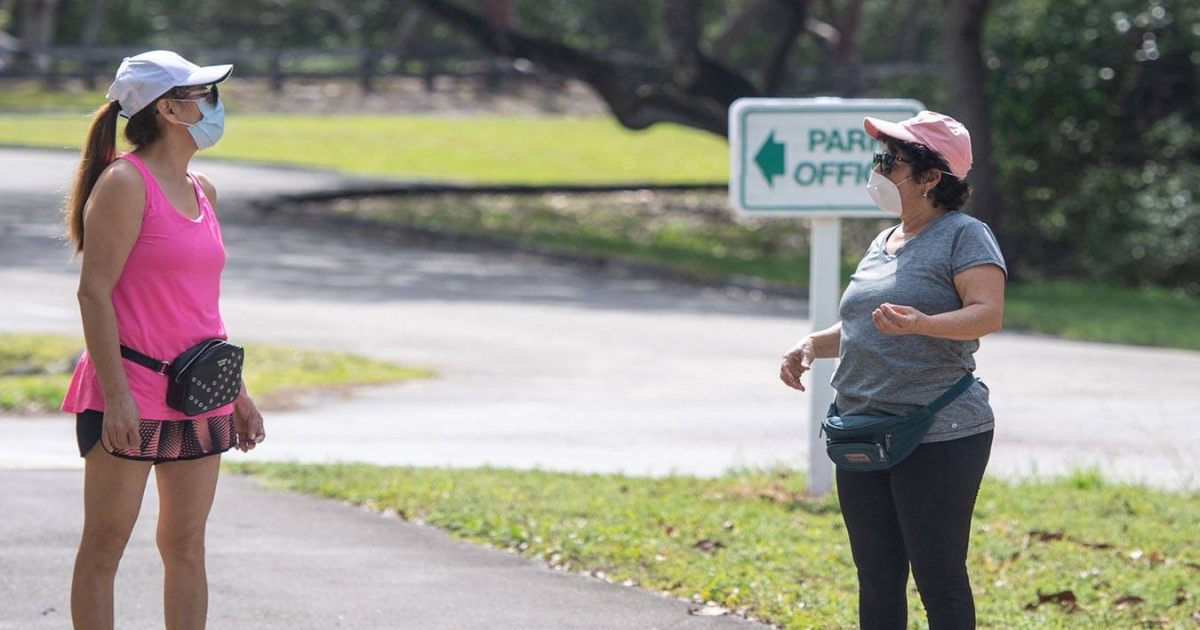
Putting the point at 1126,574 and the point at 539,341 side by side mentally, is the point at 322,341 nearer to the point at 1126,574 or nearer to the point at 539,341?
the point at 539,341

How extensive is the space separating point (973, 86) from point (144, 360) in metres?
18.3

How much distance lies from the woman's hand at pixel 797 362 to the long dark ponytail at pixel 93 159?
1.97 meters

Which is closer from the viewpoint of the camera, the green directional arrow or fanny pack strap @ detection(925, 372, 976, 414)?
fanny pack strap @ detection(925, 372, 976, 414)

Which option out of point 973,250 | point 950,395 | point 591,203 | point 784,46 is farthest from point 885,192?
point 591,203

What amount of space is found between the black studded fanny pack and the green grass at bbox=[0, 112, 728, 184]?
26.1m

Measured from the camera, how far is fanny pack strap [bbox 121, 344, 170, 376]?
4.23 m

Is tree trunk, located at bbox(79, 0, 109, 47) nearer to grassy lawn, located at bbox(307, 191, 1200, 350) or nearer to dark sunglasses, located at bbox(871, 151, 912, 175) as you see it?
grassy lawn, located at bbox(307, 191, 1200, 350)

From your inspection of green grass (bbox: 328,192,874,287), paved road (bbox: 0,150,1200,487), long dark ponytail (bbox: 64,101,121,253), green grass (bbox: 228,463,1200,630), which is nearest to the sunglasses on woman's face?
long dark ponytail (bbox: 64,101,121,253)

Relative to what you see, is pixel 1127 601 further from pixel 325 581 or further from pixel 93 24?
pixel 93 24

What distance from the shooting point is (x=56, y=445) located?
31.0ft

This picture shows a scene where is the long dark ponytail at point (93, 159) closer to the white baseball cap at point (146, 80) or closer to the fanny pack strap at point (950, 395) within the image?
the white baseball cap at point (146, 80)

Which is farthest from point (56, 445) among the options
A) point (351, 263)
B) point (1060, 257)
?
point (1060, 257)

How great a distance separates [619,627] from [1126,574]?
6.93ft

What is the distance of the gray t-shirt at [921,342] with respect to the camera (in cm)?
428
